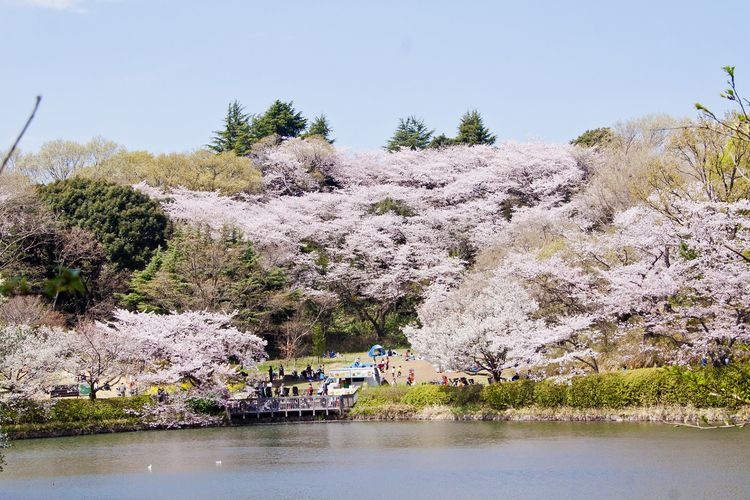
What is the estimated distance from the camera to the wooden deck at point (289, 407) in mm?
35281

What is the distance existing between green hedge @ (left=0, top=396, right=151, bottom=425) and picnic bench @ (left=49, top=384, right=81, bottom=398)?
8.61ft

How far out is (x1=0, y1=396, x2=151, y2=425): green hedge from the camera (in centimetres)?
3244

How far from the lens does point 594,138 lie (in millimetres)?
60188

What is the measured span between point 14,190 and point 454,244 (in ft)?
77.7

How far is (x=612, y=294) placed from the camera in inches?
1198

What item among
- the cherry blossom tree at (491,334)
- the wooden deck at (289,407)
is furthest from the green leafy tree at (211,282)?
the cherry blossom tree at (491,334)

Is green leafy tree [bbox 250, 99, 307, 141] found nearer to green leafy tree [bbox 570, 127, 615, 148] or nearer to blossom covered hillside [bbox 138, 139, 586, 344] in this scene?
blossom covered hillside [bbox 138, 139, 586, 344]

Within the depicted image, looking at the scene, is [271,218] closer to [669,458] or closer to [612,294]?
[612,294]

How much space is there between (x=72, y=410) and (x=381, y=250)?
21790 millimetres

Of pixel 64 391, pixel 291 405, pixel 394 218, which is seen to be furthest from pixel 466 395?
pixel 394 218

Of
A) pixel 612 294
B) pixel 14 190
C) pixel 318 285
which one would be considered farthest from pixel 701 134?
pixel 14 190

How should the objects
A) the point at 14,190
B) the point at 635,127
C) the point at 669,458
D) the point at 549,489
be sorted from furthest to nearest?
the point at 635,127
the point at 14,190
the point at 669,458
the point at 549,489

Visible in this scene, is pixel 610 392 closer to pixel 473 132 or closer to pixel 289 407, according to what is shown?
pixel 289 407

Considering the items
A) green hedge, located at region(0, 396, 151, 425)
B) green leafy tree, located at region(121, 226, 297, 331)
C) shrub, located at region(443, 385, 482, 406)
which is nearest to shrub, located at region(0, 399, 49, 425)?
green hedge, located at region(0, 396, 151, 425)
